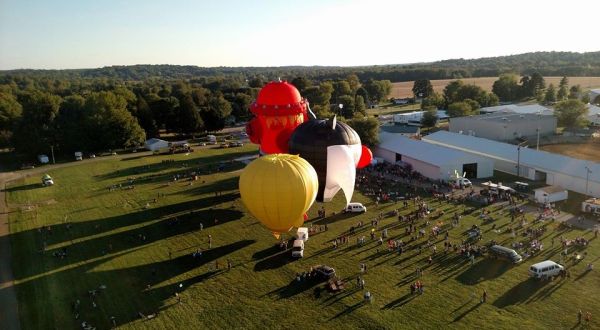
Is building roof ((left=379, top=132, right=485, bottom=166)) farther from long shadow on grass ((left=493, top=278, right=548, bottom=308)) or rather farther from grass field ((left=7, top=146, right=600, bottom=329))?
long shadow on grass ((left=493, top=278, right=548, bottom=308))

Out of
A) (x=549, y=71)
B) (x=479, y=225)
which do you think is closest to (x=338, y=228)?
(x=479, y=225)

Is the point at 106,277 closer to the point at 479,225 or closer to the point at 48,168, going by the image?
the point at 479,225

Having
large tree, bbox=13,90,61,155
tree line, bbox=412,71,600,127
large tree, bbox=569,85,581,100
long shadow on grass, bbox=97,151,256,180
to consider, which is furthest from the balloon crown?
large tree, bbox=569,85,581,100

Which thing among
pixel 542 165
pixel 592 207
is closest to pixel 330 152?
pixel 592 207

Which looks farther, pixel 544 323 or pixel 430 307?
A: pixel 430 307

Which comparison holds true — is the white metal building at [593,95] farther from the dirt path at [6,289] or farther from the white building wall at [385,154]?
the dirt path at [6,289]

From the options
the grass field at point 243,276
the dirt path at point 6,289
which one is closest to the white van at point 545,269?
the grass field at point 243,276
